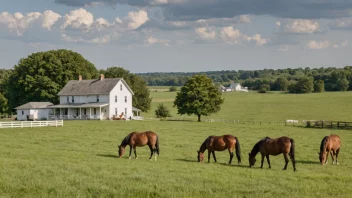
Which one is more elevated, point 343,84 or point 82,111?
point 343,84

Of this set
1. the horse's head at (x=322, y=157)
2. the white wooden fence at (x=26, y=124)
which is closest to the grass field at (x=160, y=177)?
the horse's head at (x=322, y=157)

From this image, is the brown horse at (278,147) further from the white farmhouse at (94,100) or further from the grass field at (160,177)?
the white farmhouse at (94,100)

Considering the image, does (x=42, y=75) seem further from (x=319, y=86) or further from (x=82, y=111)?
(x=319, y=86)

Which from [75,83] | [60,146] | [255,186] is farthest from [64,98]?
[255,186]

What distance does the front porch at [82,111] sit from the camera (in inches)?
2586

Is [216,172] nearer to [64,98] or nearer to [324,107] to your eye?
[64,98]

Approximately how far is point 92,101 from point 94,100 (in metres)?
0.38

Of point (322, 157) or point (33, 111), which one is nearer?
point (322, 157)

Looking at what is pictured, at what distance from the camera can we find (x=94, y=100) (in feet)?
223

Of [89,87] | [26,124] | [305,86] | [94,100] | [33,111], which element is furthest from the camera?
[305,86]

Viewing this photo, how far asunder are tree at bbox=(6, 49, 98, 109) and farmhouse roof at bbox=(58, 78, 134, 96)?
3709 millimetres

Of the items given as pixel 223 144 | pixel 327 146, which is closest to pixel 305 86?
pixel 327 146

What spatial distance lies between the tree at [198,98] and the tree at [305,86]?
82813 mm

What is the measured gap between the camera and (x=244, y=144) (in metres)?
29.4
